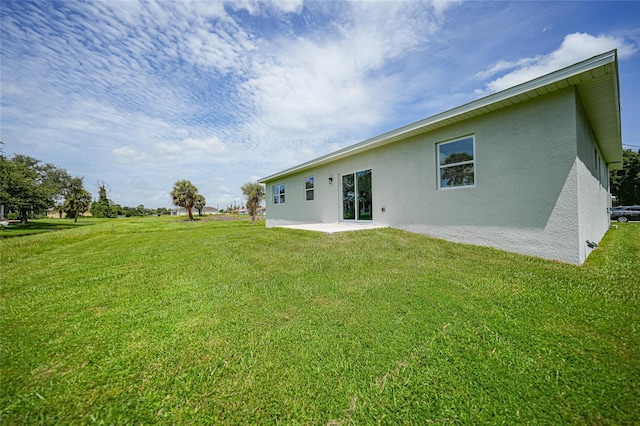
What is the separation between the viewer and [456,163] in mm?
6277

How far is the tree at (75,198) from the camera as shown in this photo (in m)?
38.7

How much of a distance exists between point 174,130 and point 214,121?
102 inches

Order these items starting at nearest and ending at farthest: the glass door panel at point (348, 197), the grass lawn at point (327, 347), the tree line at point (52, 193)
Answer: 1. the grass lawn at point (327, 347)
2. the glass door panel at point (348, 197)
3. the tree line at point (52, 193)

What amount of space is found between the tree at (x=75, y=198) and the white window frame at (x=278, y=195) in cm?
3917

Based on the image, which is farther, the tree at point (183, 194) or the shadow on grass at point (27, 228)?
the tree at point (183, 194)

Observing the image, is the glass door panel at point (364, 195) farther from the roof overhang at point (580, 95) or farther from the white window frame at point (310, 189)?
the white window frame at point (310, 189)

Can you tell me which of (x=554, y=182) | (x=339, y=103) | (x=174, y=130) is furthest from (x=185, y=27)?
(x=554, y=182)

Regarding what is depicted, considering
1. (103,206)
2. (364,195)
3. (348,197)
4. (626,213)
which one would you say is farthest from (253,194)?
(103,206)

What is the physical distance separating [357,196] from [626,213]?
21.1 metres

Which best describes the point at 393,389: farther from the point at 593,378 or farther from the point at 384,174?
the point at 384,174

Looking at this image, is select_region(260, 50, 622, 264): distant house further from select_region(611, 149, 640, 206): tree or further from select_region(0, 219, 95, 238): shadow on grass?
select_region(0, 219, 95, 238): shadow on grass

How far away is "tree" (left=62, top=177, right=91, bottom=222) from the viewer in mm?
38719

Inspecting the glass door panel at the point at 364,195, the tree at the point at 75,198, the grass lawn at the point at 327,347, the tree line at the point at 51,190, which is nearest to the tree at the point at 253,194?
the tree line at the point at 51,190

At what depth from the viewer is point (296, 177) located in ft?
43.9
